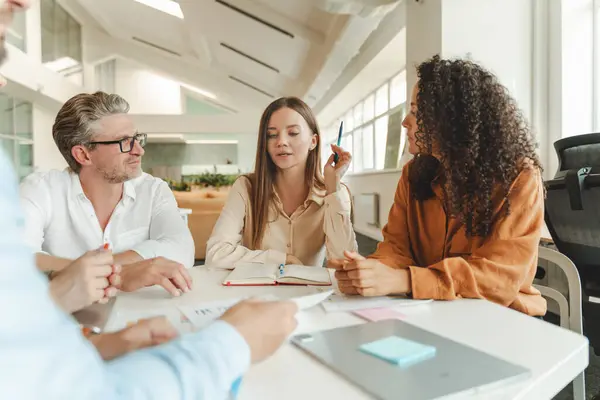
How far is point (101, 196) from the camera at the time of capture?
1.84 m

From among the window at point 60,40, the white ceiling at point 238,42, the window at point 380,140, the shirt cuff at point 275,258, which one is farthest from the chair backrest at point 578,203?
the window at point 60,40

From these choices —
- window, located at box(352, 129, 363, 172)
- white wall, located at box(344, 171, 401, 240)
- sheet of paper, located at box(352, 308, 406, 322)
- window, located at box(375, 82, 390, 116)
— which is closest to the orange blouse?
sheet of paper, located at box(352, 308, 406, 322)

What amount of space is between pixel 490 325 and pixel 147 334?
633 millimetres

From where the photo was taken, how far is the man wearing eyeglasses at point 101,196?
5.66ft

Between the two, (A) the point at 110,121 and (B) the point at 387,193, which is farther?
→ (B) the point at 387,193

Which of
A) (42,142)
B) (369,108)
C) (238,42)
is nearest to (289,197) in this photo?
(369,108)

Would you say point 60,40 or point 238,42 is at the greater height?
point 60,40

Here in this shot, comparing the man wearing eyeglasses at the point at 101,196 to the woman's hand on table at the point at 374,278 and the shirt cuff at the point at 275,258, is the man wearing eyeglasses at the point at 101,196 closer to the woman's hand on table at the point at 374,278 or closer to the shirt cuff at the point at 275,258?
the shirt cuff at the point at 275,258

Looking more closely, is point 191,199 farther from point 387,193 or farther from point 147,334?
point 147,334

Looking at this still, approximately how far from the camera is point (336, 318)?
94 centimetres

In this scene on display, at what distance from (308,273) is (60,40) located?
12.1 meters

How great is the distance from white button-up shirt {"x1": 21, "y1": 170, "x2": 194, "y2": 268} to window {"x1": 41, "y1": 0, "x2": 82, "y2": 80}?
9581 millimetres

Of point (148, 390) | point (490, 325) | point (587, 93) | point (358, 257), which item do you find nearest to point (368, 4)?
point (587, 93)

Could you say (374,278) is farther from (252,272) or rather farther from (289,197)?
(289,197)
